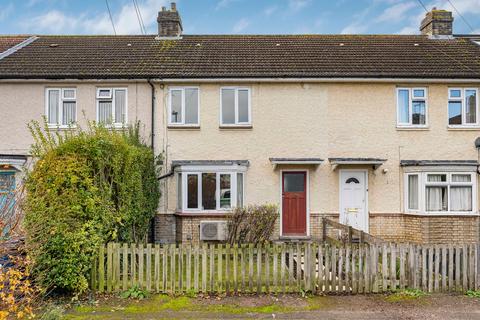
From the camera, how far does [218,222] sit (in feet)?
37.3

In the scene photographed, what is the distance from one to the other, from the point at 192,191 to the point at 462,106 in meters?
9.85

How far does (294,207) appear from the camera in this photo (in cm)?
1238

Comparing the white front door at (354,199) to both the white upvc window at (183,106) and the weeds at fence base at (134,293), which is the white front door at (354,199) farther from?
Answer: the weeds at fence base at (134,293)

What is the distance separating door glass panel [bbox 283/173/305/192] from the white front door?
1372 millimetres

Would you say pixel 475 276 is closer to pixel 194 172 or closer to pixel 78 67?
pixel 194 172

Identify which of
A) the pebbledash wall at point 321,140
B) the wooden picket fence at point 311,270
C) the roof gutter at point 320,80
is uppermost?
the roof gutter at point 320,80

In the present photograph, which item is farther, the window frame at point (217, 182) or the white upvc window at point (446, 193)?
the window frame at point (217, 182)

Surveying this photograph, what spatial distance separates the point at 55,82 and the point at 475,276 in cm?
1341

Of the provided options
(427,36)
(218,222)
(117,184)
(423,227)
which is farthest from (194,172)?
(427,36)

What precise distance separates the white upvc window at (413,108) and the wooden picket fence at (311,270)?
6.30 metres

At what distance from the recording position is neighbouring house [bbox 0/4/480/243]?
12.1 m

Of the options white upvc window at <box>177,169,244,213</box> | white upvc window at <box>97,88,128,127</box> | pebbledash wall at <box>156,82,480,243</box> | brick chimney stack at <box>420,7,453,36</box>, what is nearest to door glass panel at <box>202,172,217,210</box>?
white upvc window at <box>177,169,244,213</box>

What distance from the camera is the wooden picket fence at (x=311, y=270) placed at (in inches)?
274

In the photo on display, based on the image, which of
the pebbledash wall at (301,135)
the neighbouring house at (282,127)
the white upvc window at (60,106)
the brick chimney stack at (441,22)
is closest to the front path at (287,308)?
the neighbouring house at (282,127)
